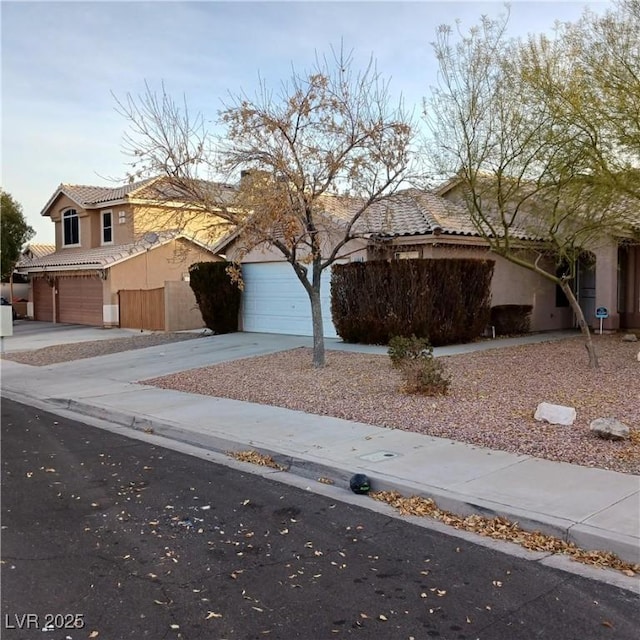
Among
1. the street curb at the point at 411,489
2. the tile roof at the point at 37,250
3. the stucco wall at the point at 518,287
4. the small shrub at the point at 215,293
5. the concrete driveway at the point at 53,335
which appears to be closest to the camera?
the street curb at the point at 411,489

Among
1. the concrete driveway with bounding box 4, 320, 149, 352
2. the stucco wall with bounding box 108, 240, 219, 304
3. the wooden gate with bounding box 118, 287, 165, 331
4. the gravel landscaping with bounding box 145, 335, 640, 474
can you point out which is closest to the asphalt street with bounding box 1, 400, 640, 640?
the gravel landscaping with bounding box 145, 335, 640, 474

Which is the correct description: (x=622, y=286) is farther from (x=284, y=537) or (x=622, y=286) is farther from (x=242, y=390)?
(x=284, y=537)

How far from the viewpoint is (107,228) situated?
31.2 meters

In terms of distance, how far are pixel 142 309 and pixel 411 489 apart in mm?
22132

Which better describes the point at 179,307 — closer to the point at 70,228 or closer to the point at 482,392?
the point at 70,228

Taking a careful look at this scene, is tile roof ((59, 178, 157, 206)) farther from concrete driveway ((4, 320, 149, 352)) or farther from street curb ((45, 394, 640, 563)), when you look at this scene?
street curb ((45, 394, 640, 563))

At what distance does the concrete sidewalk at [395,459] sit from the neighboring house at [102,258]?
14.4 meters

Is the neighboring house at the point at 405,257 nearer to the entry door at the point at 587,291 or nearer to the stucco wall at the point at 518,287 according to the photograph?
the stucco wall at the point at 518,287

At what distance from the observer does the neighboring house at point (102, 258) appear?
90.7ft

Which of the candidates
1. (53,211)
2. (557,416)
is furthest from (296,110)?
(53,211)

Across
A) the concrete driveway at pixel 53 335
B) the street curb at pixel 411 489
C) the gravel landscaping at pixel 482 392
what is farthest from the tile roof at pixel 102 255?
the street curb at pixel 411 489

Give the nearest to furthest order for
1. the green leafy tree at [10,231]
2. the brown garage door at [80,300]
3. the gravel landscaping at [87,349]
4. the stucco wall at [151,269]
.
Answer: the gravel landscaping at [87,349]
the stucco wall at [151,269]
the brown garage door at [80,300]
the green leafy tree at [10,231]

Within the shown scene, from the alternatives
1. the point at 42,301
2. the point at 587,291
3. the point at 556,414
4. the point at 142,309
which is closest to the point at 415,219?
the point at 587,291

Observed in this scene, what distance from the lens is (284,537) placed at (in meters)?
5.19
